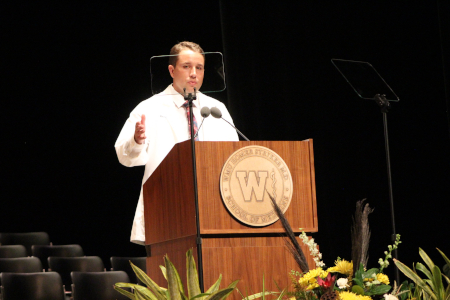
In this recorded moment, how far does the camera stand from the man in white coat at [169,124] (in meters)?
2.47

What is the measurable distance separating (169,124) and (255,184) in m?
0.80

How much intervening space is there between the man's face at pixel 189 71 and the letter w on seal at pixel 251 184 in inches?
25.6

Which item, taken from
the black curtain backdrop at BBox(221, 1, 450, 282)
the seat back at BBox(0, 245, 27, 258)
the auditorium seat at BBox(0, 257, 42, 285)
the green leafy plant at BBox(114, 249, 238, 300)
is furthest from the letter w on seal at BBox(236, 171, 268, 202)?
the seat back at BBox(0, 245, 27, 258)

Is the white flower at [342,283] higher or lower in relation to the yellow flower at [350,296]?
higher

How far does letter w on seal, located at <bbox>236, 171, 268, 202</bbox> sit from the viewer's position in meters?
1.91

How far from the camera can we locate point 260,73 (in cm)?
575

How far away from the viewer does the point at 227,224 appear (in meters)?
1.88

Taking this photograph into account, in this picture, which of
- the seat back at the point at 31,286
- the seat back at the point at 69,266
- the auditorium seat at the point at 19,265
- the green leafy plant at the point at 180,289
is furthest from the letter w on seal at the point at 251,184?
the seat back at the point at 69,266

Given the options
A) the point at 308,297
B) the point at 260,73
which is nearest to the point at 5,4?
the point at 260,73

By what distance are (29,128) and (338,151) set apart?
3.84m

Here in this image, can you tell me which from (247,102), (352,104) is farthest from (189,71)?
(247,102)

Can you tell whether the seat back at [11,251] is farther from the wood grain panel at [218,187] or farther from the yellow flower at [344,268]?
the yellow flower at [344,268]

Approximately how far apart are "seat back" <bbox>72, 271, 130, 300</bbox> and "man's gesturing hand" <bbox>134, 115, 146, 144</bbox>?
6.74ft

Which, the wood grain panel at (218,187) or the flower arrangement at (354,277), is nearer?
the flower arrangement at (354,277)
